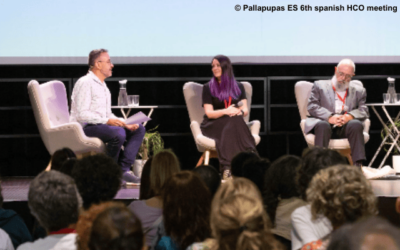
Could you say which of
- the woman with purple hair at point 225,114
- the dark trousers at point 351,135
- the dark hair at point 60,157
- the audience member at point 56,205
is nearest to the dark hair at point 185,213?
the audience member at point 56,205

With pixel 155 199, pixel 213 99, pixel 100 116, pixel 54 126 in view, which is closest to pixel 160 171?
pixel 155 199

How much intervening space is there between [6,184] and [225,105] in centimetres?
220

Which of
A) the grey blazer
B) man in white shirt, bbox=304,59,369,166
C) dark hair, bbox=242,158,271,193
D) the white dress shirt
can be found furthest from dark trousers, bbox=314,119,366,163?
dark hair, bbox=242,158,271,193

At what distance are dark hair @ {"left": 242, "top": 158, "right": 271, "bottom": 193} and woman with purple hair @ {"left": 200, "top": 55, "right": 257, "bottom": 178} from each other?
2253 millimetres

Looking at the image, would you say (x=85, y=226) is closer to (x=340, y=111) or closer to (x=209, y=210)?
(x=209, y=210)

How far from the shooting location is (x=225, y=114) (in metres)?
5.02

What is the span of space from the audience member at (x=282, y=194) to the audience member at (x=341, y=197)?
1.46ft

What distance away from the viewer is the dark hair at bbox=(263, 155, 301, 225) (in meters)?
2.16

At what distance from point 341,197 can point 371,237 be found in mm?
849

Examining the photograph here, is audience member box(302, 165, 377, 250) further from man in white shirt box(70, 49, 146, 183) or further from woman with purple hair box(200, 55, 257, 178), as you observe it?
woman with purple hair box(200, 55, 257, 178)

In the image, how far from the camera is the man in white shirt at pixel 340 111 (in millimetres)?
4883

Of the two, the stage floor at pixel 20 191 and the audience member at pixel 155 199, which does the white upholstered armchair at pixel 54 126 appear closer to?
the stage floor at pixel 20 191

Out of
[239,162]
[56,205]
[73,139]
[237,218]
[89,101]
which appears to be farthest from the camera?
[89,101]
